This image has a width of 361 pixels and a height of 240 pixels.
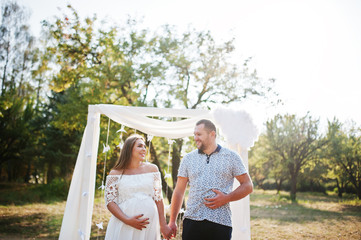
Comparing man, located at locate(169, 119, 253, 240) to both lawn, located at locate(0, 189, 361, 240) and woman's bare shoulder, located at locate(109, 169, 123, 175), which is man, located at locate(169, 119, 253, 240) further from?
lawn, located at locate(0, 189, 361, 240)

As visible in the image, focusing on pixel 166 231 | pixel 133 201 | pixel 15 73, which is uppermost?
pixel 15 73

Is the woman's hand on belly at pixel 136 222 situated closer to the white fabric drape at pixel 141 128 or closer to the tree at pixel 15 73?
the white fabric drape at pixel 141 128

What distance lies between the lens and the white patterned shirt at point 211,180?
7.06 feet

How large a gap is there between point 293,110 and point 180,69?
338 inches

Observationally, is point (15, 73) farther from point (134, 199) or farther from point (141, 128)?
point (134, 199)

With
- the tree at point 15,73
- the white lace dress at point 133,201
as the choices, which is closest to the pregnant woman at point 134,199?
the white lace dress at point 133,201

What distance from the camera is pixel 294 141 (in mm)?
14453

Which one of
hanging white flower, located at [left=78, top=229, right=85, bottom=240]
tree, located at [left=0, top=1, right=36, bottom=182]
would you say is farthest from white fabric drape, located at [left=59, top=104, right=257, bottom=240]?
tree, located at [left=0, top=1, right=36, bottom=182]

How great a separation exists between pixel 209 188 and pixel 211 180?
7cm

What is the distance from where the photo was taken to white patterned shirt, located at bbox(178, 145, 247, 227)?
2.15 metres

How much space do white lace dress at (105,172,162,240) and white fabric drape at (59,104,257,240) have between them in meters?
1.03

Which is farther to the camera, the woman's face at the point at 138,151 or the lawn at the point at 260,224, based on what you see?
the lawn at the point at 260,224

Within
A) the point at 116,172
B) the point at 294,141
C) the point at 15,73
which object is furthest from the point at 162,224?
the point at 15,73

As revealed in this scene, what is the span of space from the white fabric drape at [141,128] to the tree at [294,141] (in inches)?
473
